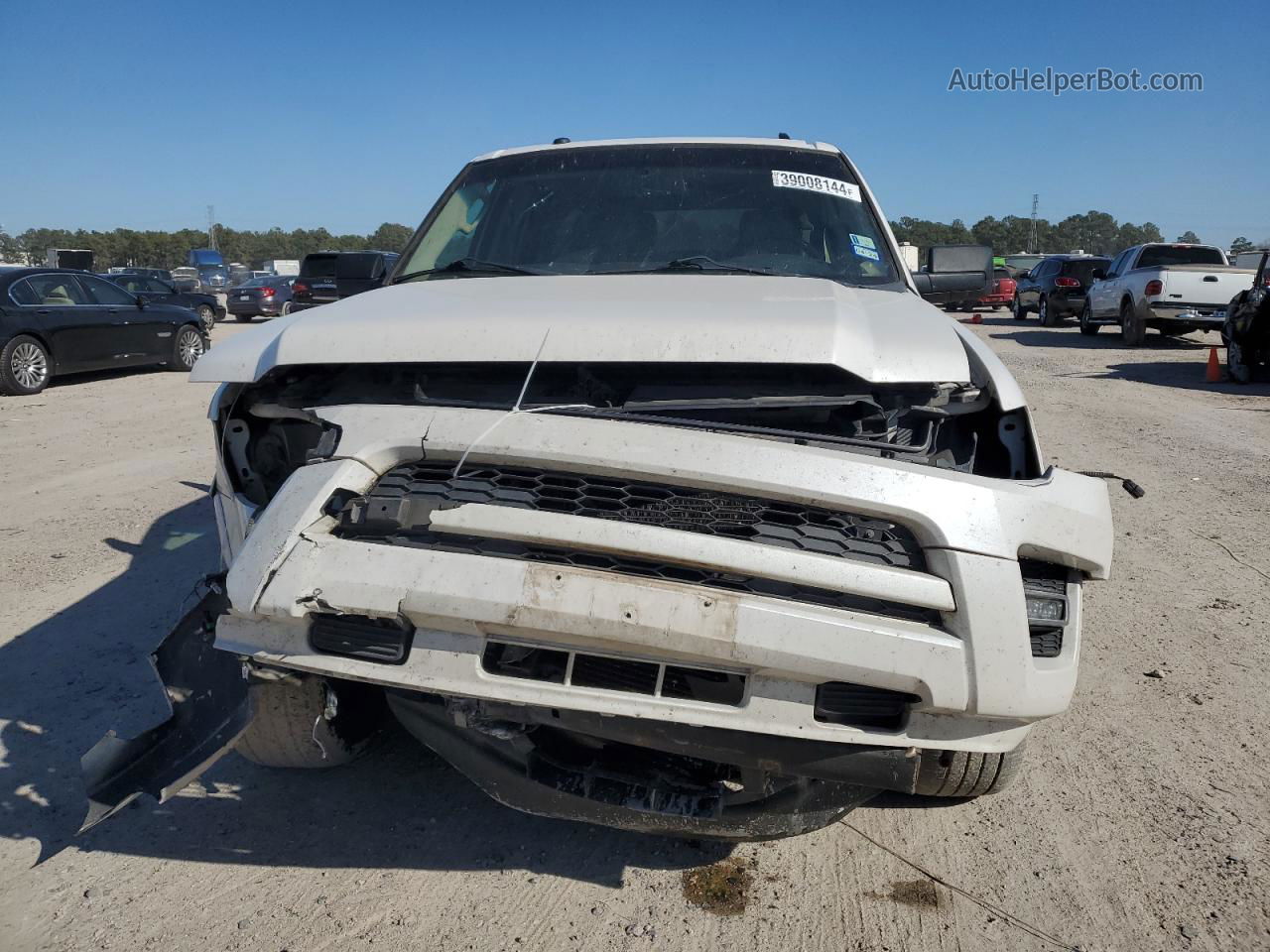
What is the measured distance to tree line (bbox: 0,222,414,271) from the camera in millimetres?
69406

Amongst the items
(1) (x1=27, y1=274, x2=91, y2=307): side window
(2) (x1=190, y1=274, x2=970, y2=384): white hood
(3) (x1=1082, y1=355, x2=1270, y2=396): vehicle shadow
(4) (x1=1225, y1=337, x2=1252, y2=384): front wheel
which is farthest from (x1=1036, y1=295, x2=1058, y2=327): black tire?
(2) (x1=190, y1=274, x2=970, y2=384): white hood

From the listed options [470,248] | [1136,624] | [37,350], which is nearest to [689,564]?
[470,248]

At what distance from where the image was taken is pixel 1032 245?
68812 millimetres

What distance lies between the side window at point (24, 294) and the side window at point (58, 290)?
3cm

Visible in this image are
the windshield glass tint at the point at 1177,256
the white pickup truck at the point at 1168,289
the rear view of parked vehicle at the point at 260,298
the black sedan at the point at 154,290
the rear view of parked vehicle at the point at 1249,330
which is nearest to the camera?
the rear view of parked vehicle at the point at 1249,330

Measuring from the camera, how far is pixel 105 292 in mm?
13367

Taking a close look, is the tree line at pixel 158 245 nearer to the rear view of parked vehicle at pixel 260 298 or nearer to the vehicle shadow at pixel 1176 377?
the rear view of parked vehicle at pixel 260 298

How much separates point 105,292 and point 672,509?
13764 millimetres

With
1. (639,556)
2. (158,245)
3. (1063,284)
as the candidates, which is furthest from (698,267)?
(158,245)

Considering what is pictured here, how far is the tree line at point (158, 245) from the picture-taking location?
69.4 m

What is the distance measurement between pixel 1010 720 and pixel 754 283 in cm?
153

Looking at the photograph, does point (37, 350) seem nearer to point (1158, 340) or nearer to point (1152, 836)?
point (1152, 836)

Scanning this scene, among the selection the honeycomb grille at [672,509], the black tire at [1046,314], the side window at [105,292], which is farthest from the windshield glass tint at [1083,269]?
the honeycomb grille at [672,509]

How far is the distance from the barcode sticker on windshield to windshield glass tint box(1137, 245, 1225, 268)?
49.3ft
